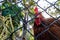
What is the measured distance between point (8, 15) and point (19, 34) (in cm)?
21

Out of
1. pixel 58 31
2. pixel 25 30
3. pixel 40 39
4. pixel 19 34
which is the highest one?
pixel 25 30

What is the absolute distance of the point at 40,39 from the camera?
1.46m

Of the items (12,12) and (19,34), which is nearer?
(12,12)

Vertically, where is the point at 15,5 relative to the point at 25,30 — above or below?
above

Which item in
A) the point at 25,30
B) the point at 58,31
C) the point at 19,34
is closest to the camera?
the point at 25,30

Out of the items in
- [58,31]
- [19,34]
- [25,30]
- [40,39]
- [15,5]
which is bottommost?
[40,39]

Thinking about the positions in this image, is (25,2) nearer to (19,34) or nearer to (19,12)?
(19,12)

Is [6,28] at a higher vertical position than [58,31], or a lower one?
higher

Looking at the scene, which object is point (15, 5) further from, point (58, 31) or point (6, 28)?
point (58, 31)

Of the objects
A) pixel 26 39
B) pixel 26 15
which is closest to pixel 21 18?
pixel 26 15

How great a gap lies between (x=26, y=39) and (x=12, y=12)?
22 cm

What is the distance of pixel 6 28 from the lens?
995 millimetres

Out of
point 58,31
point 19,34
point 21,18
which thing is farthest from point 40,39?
point 21,18

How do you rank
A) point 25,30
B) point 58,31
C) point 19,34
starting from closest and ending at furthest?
point 25,30
point 19,34
point 58,31
